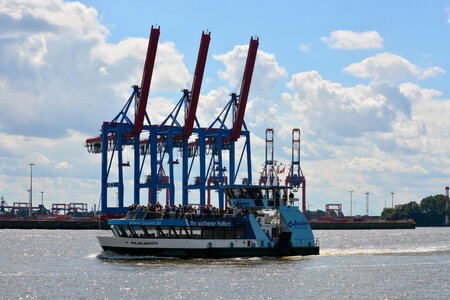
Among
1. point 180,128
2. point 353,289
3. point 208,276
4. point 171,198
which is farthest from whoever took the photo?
point 180,128

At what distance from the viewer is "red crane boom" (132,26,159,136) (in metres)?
112

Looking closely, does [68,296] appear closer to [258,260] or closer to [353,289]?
[353,289]

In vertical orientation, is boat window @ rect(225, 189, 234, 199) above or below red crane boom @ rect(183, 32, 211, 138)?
below

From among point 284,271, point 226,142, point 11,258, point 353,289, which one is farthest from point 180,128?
point 353,289

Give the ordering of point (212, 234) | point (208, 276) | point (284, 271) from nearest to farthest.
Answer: point (208, 276), point (284, 271), point (212, 234)

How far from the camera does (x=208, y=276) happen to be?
55031 mm

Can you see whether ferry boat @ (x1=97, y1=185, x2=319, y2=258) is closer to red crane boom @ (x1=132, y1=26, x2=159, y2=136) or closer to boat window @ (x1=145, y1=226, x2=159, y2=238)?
boat window @ (x1=145, y1=226, x2=159, y2=238)

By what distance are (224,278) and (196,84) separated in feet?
210

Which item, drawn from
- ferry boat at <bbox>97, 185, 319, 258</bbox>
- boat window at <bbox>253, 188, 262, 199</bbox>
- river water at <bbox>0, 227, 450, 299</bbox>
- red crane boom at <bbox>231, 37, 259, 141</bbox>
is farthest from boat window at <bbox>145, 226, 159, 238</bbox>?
red crane boom at <bbox>231, 37, 259, 141</bbox>

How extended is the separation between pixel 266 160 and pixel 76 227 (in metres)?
39.0

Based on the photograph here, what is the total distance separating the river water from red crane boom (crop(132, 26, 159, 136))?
145 feet

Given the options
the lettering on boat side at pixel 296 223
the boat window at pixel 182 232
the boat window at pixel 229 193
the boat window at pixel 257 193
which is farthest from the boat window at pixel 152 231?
the lettering on boat side at pixel 296 223

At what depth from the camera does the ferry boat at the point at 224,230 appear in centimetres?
6456

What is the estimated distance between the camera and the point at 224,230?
66.1m
